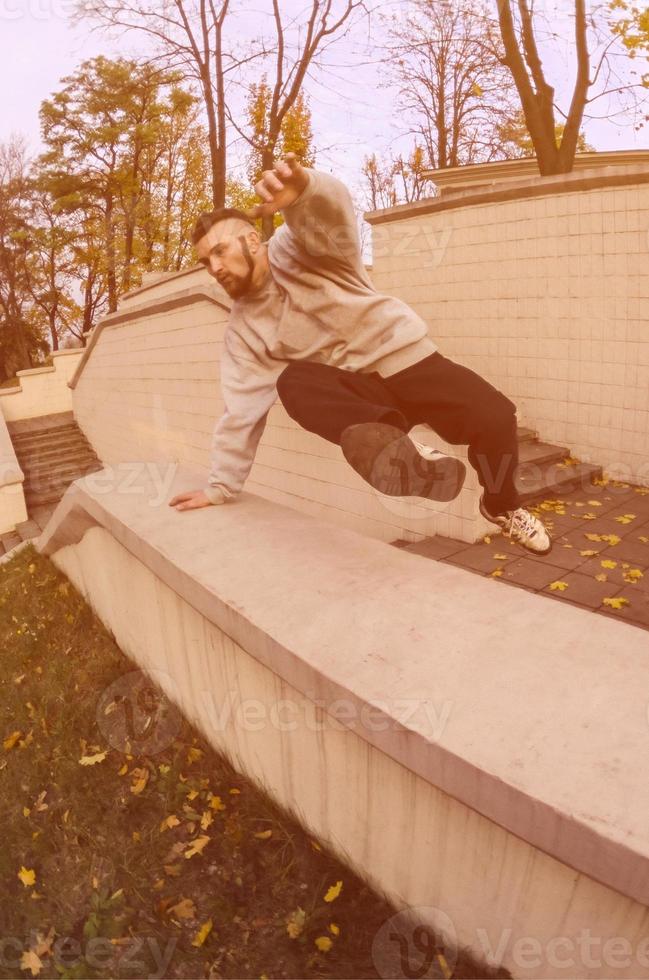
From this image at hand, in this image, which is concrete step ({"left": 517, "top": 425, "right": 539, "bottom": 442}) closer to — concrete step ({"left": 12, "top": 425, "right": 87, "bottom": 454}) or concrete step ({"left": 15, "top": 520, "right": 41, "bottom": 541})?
concrete step ({"left": 15, "top": 520, "right": 41, "bottom": 541})

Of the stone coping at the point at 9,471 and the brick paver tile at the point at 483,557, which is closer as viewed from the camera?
the brick paver tile at the point at 483,557

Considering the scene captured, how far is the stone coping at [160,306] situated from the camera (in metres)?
6.97

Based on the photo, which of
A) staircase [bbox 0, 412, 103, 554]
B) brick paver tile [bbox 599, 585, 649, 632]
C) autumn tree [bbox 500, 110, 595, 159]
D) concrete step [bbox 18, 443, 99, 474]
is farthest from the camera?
autumn tree [bbox 500, 110, 595, 159]

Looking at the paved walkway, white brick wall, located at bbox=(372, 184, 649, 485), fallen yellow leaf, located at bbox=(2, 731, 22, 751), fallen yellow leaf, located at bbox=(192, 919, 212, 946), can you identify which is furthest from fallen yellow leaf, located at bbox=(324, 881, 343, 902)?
white brick wall, located at bbox=(372, 184, 649, 485)

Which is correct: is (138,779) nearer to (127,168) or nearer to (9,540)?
(9,540)

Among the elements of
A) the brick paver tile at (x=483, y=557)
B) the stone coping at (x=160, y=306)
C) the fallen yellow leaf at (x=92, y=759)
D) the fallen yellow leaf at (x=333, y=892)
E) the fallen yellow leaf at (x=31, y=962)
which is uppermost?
the stone coping at (x=160, y=306)

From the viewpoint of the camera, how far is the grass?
7.30 ft

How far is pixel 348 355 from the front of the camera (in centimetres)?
271

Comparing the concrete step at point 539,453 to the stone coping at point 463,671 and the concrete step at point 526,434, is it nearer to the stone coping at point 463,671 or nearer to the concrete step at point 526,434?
the concrete step at point 526,434

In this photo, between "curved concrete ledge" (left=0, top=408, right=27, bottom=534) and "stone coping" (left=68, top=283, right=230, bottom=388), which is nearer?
"stone coping" (left=68, top=283, right=230, bottom=388)

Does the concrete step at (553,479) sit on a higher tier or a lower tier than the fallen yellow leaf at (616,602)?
higher

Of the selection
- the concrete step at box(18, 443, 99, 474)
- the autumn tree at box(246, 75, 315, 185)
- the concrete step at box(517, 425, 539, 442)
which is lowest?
the concrete step at box(18, 443, 99, 474)

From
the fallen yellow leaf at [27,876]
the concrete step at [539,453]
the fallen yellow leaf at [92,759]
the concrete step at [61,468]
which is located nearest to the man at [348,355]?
the fallen yellow leaf at [92,759]

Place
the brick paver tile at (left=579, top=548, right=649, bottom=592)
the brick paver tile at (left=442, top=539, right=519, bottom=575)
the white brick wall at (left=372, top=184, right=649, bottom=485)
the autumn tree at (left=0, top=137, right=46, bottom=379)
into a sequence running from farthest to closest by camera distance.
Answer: the autumn tree at (left=0, top=137, right=46, bottom=379) → the white brick wall at (left=372, top=184, right=649, bottom=485) → the brick paver tile at (left=442, top=539, right=519, bottom=575) → the brick paver tile at (left=579, top=548, right=649, bottom=592)
